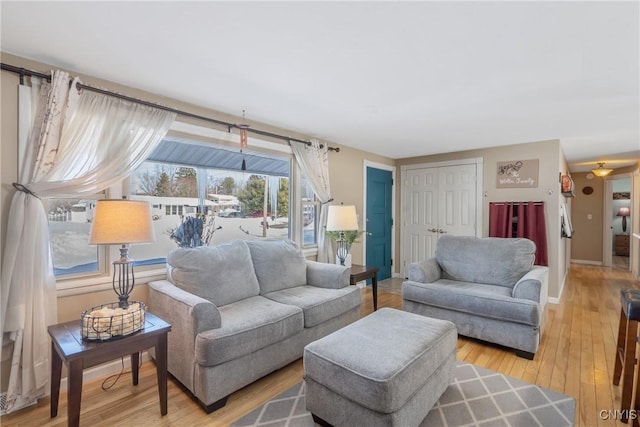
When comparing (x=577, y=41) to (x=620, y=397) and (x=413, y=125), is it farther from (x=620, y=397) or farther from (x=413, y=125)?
(x=620, y=397)

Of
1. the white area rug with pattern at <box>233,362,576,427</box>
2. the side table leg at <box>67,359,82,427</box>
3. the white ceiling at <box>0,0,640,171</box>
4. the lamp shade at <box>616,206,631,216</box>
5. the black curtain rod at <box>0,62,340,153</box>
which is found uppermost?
the white ceiling at <box>0,0,640,171</box>

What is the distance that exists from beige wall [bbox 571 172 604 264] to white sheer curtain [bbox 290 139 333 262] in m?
6.63

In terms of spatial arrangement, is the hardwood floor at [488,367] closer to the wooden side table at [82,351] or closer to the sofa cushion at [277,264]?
the wooden side table at [82,351]

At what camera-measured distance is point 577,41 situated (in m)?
1.74

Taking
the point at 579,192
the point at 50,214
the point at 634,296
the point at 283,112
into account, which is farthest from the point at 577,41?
the point at 579,192

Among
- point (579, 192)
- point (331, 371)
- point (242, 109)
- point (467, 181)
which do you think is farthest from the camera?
point (579, 192)

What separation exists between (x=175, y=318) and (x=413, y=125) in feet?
9.92

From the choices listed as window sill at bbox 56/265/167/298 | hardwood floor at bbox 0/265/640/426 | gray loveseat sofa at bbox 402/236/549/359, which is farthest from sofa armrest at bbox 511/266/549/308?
window sill at bbox 56/265/167/298

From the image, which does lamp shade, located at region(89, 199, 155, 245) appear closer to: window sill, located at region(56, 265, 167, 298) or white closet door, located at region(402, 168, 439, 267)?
window sill, located at region(56, 265, 167, 298)

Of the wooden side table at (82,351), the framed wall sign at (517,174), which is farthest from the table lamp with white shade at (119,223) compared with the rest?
the framed wall sign at (517,174)

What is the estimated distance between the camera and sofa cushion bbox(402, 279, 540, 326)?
2.61 m

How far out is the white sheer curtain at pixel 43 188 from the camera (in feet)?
6.15

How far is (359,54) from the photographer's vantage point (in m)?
1.91

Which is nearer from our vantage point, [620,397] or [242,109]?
[620,397]
